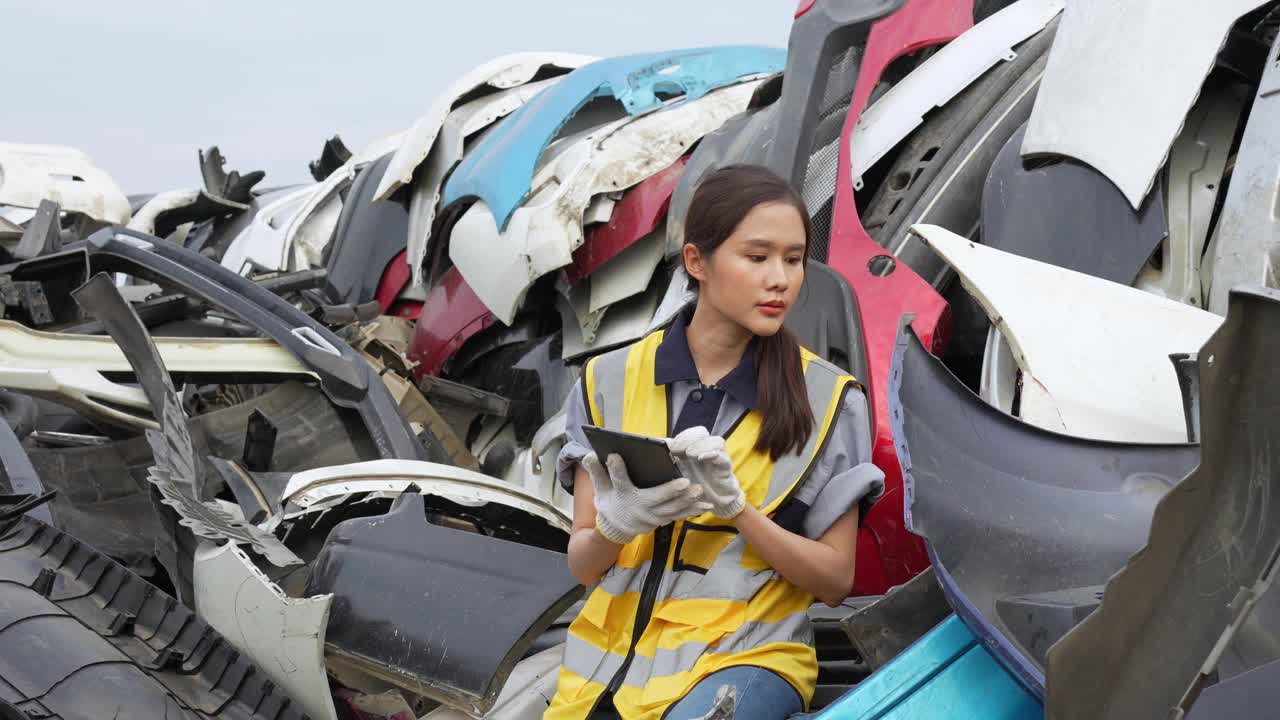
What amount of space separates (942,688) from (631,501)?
0.51m

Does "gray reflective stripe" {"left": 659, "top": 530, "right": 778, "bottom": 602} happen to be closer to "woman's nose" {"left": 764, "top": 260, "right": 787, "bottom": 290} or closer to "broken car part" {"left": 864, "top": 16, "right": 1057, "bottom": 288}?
"woman's nose" {"left": 764, "top": 260, "right": 787, "bottom": 290}

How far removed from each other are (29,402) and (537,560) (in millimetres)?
2161

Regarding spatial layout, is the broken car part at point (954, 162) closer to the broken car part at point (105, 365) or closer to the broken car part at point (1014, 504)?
the broken car part at point (1014, 504)

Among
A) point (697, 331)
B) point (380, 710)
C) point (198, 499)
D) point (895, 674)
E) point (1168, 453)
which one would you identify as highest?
point (697, 331)

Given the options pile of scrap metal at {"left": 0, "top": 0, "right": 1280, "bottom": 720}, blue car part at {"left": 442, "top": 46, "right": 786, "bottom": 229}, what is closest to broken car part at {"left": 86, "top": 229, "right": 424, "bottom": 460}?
pile of scrap metal at {"left": 0, "top": 0, "right": 1280, "bottom": 720}

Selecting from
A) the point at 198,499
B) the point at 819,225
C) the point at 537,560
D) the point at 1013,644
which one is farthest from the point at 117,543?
the point at 1013,644

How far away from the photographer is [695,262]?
2.17 metres

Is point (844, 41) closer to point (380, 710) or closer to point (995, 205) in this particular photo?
point (995, 205)

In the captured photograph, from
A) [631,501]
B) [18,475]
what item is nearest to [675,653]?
[631,501]

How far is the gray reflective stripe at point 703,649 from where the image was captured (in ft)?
6.61

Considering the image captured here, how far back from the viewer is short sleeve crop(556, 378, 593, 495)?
2.15 metres

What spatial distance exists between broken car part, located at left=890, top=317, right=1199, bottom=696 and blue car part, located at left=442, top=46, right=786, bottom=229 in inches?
104

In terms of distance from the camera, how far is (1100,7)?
307 cm

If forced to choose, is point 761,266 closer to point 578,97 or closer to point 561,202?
point 561,202
